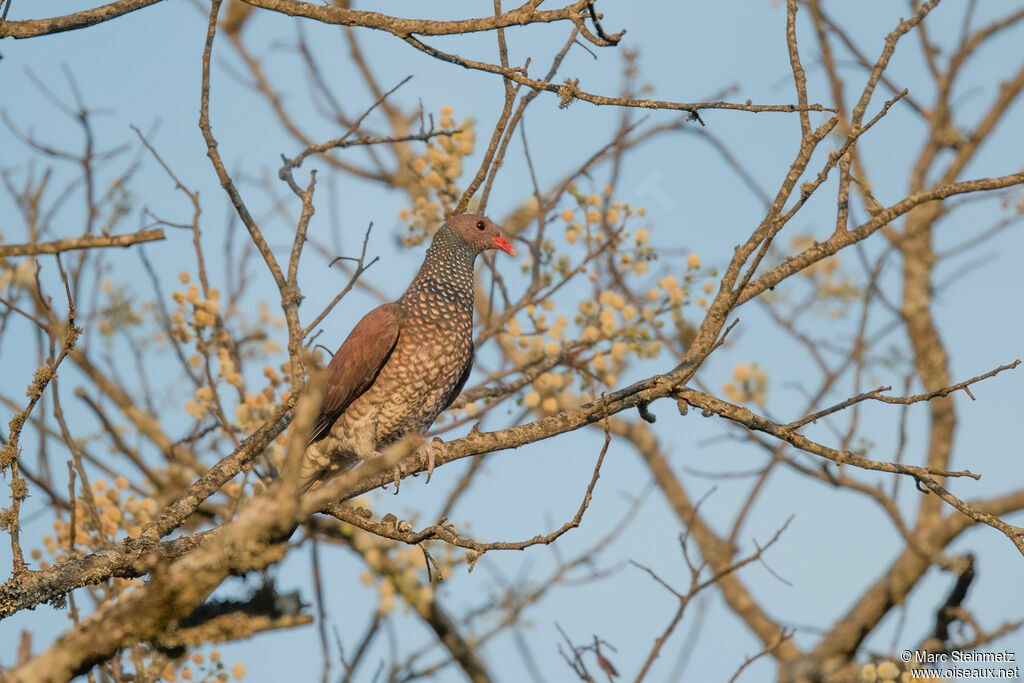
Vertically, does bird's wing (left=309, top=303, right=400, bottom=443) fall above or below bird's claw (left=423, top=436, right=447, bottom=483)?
above

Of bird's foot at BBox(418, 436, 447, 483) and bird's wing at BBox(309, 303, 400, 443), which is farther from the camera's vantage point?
bird's wing at BBox(309, 303, 400, 443)

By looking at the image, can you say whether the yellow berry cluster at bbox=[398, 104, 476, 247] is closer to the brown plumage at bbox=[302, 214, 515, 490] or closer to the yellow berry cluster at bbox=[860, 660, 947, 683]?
the brown plumage at bbox=[302, 214, 515, 490]

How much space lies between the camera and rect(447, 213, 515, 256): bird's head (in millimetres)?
5297

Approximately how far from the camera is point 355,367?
4.66 meters

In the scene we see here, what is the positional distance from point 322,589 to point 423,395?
1.56 metres

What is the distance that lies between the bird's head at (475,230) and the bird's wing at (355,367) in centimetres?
77

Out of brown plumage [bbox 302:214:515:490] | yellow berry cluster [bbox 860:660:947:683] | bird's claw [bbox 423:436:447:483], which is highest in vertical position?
brown plumage [bbox 302:214:515:490]

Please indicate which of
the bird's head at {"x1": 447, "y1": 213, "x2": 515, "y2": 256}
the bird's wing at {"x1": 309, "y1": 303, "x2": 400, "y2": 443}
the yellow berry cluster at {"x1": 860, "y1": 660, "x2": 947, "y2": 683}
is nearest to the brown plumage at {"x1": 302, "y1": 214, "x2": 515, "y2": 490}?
the bird's wing at {"x1": 309, "y1": 303, "x2": 400, "y2": 443}

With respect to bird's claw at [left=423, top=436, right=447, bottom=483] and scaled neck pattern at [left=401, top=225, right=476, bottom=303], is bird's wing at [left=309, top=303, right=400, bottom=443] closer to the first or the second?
scaled neck pattern at [left=401, top=225, right=476, bottom=303]

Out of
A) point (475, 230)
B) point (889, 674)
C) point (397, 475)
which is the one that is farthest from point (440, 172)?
point (889, 674)

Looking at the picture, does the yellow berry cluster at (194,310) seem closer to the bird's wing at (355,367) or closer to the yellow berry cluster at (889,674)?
the bird's wing at (355,367)

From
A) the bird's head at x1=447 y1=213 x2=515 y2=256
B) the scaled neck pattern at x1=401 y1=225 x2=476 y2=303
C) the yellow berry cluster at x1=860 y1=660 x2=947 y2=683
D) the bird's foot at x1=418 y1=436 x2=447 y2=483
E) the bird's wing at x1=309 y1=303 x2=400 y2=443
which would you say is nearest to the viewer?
the bird's foot at x1=418 y1=436 x2=447 y2=483

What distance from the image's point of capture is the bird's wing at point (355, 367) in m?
4.64

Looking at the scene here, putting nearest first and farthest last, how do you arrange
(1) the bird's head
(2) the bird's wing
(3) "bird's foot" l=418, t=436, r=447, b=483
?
(3) "bird's foot" l=418, t=436, r=447, b=483, (2) the bird's wing, (1) the bird's head
